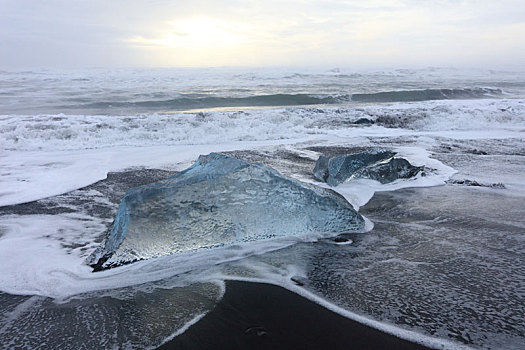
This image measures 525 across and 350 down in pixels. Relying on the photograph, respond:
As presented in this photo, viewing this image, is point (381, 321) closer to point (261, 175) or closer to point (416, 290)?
point (416, 290)

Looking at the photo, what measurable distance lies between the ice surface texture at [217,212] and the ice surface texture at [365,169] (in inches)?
58.7

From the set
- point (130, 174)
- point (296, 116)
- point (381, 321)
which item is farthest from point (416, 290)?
point (296, 116)

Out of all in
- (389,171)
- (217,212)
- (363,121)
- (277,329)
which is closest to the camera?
(277,329)

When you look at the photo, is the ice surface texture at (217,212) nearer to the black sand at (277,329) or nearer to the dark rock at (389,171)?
the black sand at (277,329)

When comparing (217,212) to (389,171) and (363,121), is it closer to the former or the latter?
(389,171)

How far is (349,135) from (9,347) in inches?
313

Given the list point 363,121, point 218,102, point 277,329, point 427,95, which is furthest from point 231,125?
point 427,95

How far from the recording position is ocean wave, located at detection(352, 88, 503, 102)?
60.6 feet

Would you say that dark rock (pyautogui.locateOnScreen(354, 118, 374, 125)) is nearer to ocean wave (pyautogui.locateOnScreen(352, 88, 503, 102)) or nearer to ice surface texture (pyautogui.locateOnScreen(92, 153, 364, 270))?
ice surface texture (pyautogui.locateOnScreen(92, 153, 364, 270))

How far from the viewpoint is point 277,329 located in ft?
6.36

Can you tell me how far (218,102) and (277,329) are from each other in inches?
629

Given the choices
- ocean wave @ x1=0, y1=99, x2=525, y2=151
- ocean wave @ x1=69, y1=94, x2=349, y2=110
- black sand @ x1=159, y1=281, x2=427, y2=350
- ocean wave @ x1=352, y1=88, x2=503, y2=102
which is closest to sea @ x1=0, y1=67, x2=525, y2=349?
black sand @ x1=159, y1=281, x2=427, y2=350

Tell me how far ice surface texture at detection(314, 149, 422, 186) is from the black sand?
2.69 meters

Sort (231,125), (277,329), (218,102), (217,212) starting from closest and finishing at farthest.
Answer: (277,329), (217,212), (231,125), (218,102)
